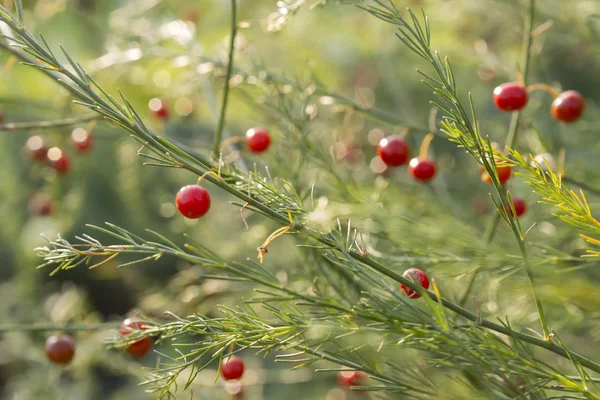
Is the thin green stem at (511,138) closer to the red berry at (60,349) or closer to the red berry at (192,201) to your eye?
the red berry at (192,201)

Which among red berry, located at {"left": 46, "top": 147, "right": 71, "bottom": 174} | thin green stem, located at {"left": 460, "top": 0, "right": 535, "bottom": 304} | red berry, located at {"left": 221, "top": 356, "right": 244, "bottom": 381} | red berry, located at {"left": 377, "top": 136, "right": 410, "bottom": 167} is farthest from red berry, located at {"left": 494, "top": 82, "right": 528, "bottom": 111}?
red berry, located at {"left": 46, "top": 147, "right": 71, "bottom": 174}

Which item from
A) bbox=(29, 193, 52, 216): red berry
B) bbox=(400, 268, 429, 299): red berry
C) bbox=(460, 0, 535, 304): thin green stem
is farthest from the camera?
bbox=(29, 193, 52, 216): red berry

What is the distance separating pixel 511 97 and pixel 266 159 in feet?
2.33

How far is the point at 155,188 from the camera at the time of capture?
1.69 meters

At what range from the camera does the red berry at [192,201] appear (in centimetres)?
48

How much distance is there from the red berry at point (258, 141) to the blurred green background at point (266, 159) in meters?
0.02

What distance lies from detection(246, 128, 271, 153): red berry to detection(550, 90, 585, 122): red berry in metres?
0.36

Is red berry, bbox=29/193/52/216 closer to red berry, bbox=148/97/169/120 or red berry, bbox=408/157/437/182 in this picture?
red berry, bbox=148/97/169/120

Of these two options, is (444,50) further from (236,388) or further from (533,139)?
(236,388)

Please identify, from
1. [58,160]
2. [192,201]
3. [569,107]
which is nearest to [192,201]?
[192,201]

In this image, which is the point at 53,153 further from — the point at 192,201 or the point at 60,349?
the point at 192,201

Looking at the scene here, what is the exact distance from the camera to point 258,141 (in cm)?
72

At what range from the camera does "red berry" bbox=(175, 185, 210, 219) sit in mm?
482

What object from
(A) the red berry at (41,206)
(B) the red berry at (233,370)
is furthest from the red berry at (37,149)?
(B) the red berry at (233,370)
